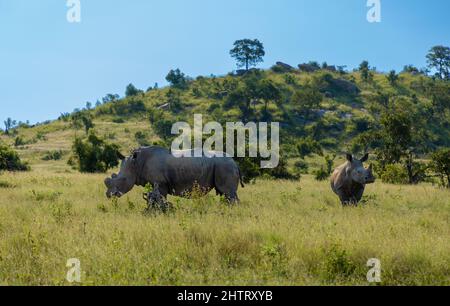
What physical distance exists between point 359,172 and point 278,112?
224 feet

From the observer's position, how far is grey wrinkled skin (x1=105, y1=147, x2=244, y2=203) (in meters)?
11.2

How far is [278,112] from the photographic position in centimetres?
7981

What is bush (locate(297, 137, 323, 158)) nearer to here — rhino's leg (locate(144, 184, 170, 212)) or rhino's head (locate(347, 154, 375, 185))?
rhino's head (locate(347, 154, 375, 185))

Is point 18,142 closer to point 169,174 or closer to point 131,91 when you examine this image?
point 131,91

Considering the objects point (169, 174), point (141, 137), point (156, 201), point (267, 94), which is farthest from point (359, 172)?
point (267, 94)

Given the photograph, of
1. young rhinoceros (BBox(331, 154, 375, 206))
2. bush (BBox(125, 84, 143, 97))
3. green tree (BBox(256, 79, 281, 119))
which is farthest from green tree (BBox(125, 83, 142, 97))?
young rhinoceros (BBox(331, 154, 375, 206))

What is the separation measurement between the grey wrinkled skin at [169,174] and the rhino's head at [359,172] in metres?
3.35

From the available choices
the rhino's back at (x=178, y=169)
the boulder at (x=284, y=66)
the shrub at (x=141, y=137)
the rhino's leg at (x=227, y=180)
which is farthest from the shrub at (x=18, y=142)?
the boulder at (x=284, y=66)

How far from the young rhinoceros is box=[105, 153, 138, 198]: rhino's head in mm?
5942

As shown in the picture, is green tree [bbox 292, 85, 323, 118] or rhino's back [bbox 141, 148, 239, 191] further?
green tree [bbox 292, 85, 323, 118]

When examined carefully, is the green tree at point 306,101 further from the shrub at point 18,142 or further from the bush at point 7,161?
the bush at point 7,161

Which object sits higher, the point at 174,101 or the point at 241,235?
the point at 174,101
